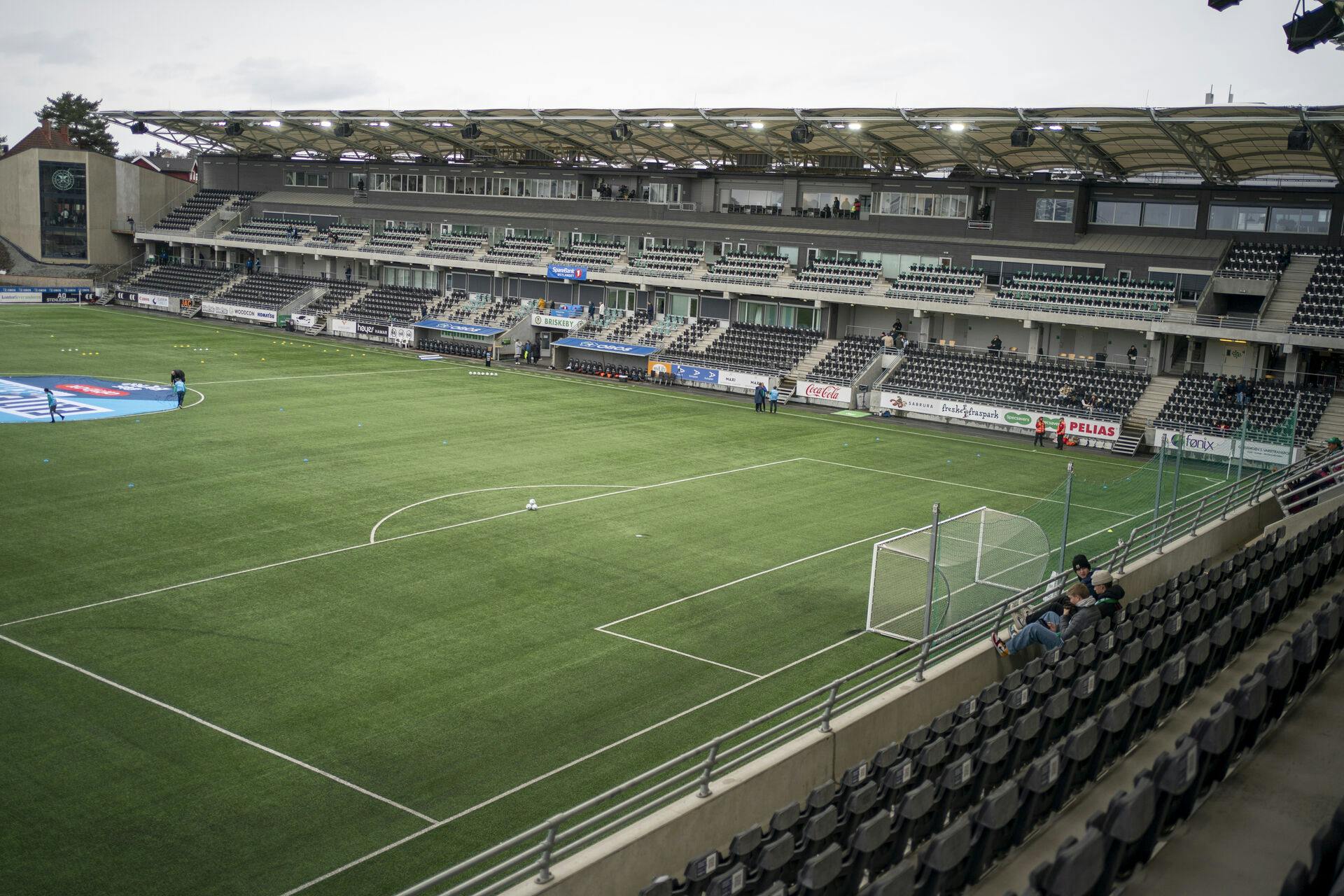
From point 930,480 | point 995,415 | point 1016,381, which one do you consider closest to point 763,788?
point 930,480

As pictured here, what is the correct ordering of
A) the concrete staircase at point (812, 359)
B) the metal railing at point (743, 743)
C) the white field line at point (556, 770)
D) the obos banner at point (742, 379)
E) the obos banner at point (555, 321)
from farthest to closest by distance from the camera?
the obos banner at point (555, 321) < the concrete staircase at point (812, 359) < the obos banner at point (742, 379) < the white field line at point (556, 770) < the metal railing at point (743, 743)

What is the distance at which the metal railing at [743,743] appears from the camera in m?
9.14

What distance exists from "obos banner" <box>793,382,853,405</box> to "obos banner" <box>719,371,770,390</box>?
168 cm

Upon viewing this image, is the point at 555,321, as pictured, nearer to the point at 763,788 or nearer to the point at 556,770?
the point at 556,770

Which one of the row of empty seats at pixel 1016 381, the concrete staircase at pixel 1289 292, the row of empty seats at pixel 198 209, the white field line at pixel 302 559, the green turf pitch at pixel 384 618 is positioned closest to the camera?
the green turf pitch at pixel 384 618

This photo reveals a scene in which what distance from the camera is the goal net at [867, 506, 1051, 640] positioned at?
60.5 feet

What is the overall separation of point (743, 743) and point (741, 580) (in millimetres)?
12149

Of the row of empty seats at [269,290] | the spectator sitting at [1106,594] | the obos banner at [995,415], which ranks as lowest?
the obos banner at [995,415]

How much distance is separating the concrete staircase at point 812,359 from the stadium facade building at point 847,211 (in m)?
1.85

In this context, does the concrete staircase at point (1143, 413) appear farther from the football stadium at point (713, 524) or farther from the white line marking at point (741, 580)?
the white line marking at point (741, 580)

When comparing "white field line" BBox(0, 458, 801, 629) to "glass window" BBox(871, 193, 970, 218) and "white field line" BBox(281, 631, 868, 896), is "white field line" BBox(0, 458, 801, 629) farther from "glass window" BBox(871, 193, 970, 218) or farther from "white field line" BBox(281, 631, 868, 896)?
"glass window" BBox(871, 193, 970, 218)

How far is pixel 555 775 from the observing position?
14.2 m

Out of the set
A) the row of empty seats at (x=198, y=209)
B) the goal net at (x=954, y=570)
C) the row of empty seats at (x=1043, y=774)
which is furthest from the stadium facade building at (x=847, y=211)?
the row of empty seats at (x=1043, y=774)

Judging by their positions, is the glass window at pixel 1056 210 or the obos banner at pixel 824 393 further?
the glass window at pixel 1056 210
